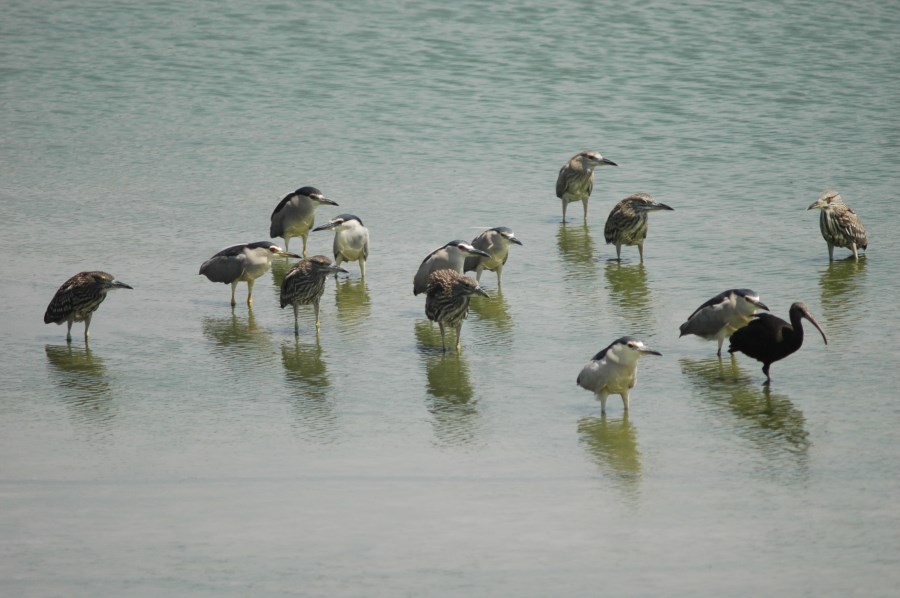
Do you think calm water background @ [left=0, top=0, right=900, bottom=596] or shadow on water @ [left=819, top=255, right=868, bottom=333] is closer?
calm water background @ [left=0, top=0, right=900, bottom=596]

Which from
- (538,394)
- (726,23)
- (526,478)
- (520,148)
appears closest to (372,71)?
(520,148)

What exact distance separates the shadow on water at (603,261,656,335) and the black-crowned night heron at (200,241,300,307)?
4.07m

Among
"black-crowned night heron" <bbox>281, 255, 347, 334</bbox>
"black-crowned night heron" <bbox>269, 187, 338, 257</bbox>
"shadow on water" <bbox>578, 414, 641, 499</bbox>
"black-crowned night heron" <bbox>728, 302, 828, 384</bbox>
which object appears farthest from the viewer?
"black-crowned night heron" <bbox>269, 187, 338, 257</bbox>

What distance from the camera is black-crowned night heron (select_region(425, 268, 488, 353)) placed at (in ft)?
47.1

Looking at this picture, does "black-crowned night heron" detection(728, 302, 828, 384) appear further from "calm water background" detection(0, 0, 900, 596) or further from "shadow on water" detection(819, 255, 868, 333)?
"shadow on water" detection(819, 255, 868, 333)

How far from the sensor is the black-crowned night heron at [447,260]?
1596 cm

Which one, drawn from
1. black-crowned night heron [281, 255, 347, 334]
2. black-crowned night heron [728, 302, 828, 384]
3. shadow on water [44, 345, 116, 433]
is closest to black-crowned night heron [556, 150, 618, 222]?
black-crowned night heron [281, 255, 347, 334]

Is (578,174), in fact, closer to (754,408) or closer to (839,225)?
(839,225)

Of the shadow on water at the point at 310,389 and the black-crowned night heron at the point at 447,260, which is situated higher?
the black-crowned night heron at the point at 447,260

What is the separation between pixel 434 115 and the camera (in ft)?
90.4

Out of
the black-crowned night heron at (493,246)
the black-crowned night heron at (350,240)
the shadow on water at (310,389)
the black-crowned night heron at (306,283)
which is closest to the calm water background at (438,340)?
the shadow on water at (310,389)

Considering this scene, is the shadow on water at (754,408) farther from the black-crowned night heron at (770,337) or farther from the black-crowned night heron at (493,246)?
the black-crowned night heron at (493,246)

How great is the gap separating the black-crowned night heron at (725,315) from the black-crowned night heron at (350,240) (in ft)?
16.0

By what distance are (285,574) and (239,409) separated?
342 cm
